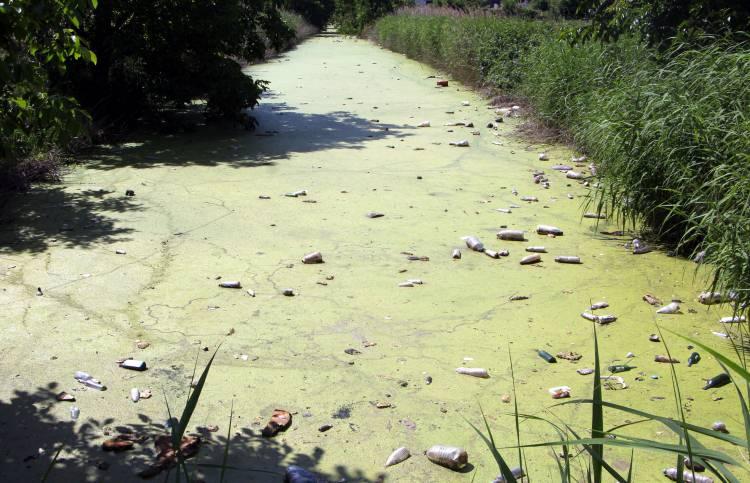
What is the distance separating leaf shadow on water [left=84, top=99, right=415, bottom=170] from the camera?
865cm

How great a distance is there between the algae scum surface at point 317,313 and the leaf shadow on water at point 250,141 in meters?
0.19

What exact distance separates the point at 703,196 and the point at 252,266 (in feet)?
9.47

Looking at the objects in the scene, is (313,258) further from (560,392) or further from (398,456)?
→ (398,456)

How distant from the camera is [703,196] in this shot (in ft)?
15.8

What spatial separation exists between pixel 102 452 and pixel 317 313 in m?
1.72

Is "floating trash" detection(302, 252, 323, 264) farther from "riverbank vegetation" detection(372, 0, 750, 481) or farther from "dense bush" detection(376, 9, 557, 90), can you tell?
"dense bush" detection(376, 9, 557, 90)

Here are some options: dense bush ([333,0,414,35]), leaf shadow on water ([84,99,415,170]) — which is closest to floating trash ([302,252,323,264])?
leaf shadow on water ([84,99,415,170])

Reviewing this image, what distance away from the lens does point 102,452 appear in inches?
121

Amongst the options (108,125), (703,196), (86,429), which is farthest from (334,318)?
(108,125)

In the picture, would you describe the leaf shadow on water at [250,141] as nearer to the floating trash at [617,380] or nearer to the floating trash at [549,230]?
the floating trash at [549,230]

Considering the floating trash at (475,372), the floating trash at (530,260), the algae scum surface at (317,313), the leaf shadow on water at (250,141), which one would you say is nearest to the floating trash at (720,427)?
the algae scum surface at (317,313)

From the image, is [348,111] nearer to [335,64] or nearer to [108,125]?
[108,125]

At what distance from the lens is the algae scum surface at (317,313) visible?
3.28 meters

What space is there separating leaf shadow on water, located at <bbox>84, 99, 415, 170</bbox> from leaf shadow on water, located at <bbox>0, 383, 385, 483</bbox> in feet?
17.3
